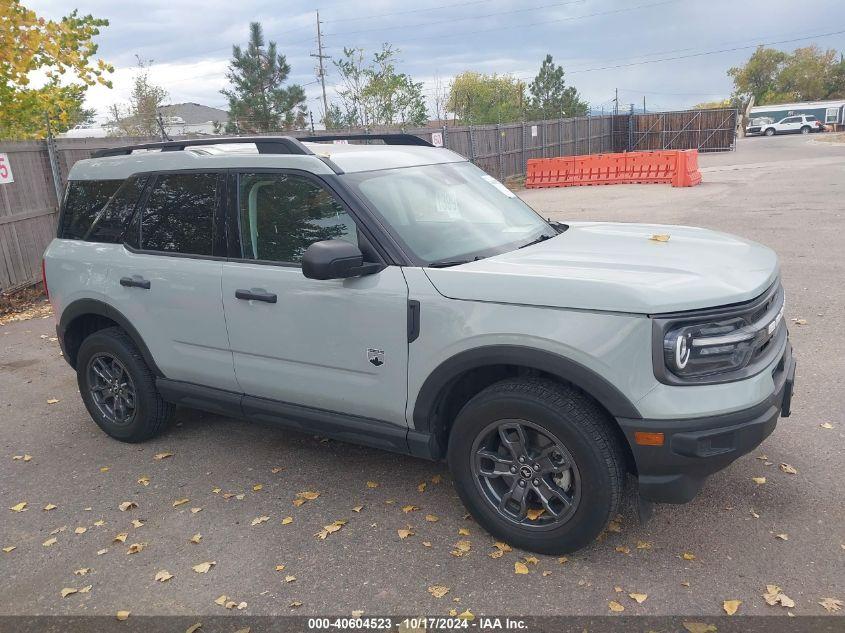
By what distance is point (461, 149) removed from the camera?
2245cm

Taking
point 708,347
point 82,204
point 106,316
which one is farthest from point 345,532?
point 82,204

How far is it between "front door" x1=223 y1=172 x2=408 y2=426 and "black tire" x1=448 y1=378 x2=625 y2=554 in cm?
43

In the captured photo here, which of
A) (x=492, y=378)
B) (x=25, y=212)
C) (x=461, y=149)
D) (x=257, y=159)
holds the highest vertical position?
(x=257, y=159)

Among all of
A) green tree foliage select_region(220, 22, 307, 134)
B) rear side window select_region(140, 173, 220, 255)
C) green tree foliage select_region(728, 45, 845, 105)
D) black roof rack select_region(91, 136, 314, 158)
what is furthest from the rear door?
green tree foliage select_region(728, 45, 845, 105)

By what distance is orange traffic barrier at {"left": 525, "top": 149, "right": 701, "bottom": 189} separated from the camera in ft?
67.9

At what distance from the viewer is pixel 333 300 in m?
3.64

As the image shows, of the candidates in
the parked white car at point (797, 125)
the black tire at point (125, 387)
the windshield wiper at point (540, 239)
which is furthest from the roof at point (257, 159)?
the parked white car at point (797, 125)

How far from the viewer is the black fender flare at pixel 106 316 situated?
182 inches

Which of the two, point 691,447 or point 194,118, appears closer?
point 691,447

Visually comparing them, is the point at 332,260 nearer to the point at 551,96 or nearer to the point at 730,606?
the point at 730,606

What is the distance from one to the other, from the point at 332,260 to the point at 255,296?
0.81 meters

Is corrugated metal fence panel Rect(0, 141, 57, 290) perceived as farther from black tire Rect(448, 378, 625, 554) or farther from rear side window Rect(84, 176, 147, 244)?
black tire Rect(448, 378, 625, 554)

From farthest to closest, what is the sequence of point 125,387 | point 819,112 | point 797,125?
point 819,112, point 797,125, point 125,387

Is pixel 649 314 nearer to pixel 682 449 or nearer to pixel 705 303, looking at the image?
pixel 705 303
